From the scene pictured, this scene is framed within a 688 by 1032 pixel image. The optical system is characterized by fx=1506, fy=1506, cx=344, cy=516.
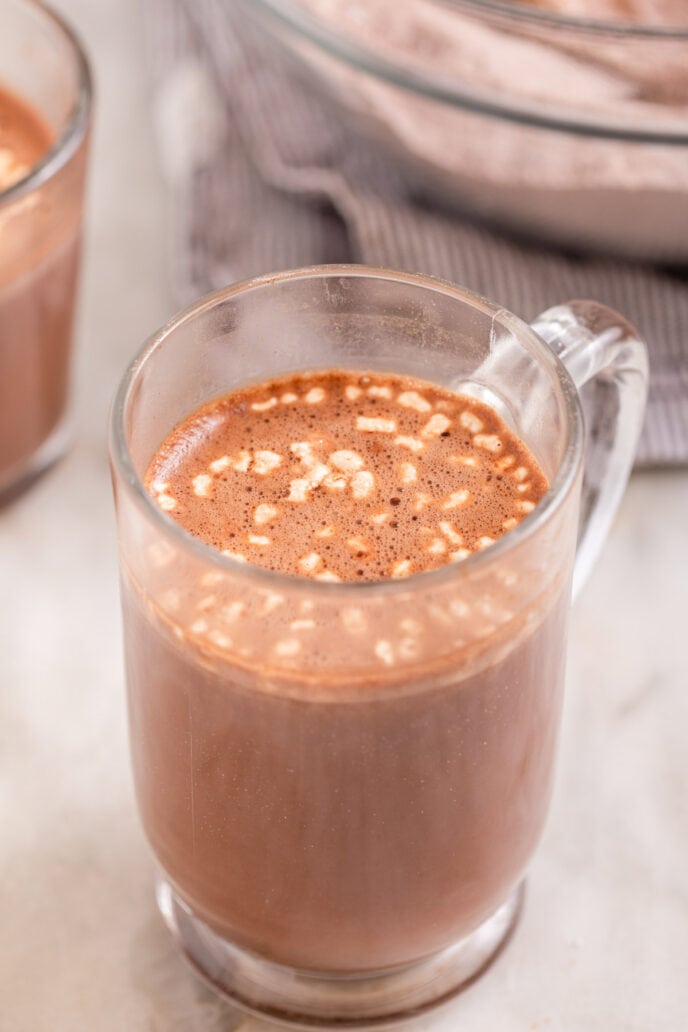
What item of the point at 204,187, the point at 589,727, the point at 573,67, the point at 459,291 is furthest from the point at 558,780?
the point at 204,187

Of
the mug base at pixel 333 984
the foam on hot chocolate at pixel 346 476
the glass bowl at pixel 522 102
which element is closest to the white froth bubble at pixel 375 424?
the foam on hot chocolate at pixel 346 476

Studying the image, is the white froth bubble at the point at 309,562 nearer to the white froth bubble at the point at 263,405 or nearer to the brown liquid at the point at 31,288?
the white froth bubble at the point at 263,405

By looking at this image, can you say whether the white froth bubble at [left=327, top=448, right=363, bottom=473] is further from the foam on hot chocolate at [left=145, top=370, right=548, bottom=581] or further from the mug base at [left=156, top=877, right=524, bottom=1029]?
the mug base at [left=156, top=877, right=524, bottom=1029]

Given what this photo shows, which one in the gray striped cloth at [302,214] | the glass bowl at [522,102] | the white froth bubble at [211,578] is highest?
the white froth bubble at [211,578]

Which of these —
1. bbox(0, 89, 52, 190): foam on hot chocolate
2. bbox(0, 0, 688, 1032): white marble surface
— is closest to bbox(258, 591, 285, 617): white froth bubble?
bbox(0, 0, 688, 1032): white marble surface

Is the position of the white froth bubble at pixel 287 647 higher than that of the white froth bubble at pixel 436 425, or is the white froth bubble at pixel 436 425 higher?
the white froth bubble at pixel 287 647

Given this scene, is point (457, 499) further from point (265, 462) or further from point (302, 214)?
point (302, 214)
